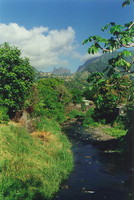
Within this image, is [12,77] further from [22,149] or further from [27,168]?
[27,168]

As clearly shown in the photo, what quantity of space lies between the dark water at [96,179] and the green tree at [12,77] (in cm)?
1024

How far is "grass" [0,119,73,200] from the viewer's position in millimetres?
12516

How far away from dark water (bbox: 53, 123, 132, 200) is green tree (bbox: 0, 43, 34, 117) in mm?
10235

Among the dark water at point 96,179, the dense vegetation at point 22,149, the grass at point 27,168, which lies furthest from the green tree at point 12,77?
the dark water at point 96,179

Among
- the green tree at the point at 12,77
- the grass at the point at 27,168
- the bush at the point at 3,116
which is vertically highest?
the green tree at the point at 12,77

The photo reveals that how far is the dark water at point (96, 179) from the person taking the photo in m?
14.8

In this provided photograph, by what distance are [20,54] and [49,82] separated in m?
36.4

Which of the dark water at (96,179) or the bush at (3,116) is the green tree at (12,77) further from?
the dark water at (96,179)

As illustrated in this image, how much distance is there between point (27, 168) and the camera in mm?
14680

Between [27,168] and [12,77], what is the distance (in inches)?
473

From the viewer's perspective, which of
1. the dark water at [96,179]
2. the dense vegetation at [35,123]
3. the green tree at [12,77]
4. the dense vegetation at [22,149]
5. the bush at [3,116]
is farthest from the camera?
the green tree at [12,77]

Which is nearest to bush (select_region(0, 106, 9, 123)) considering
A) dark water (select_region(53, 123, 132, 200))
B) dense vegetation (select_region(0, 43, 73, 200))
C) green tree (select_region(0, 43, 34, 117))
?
dense vegetation (select_region(0, 43, 73, 200))

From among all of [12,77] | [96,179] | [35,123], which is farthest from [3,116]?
[96,179]

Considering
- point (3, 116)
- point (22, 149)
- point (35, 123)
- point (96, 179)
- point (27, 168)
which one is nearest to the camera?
point (27, 168)
